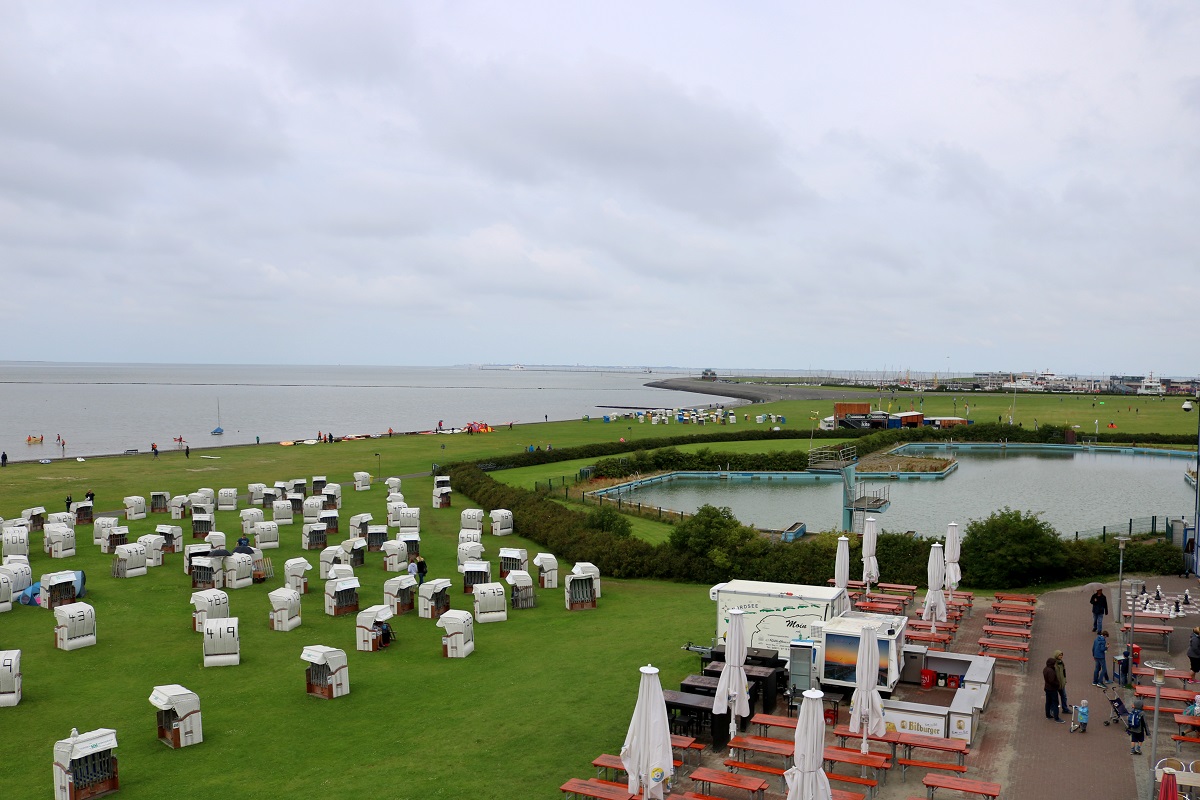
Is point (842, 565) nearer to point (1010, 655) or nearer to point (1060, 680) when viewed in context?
point (1010, 655)

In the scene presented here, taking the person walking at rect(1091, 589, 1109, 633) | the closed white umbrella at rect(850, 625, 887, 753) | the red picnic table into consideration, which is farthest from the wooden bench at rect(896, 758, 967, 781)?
the person walking at rect(1091, 589, 1109, 633)

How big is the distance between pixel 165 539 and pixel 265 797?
20467 millimetres

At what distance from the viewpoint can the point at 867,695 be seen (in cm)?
1296

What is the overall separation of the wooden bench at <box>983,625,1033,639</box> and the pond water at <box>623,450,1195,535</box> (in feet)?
53.1

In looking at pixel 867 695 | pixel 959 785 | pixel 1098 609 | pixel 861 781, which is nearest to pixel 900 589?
pixel 1098 609

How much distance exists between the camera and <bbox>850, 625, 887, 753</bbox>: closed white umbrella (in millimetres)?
12805

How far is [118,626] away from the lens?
2125cm

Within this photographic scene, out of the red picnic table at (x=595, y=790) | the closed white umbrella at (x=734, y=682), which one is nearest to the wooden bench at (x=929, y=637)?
the closed white umbrella at (x=734, y=682)

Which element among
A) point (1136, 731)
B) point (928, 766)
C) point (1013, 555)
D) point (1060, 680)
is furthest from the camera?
point (1013, 555)

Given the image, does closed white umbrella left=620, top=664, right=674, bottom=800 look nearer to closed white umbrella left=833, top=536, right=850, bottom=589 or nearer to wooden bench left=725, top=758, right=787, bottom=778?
wooden bench left=725, top=758, right=787, bottom=778

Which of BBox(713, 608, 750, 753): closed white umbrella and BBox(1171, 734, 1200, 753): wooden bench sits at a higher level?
BBox(713, 608, 750, 753): closed white umbrella

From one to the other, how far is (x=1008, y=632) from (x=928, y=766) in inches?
305

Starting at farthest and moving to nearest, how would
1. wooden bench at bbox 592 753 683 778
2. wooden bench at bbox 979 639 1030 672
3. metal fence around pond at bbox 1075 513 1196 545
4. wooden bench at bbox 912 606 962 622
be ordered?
metal fence around pond at bbox 1075 513 1196 545, wooden bench at bbox 912 606 962 622, wooden bench at bbox 979 639 1030 672, wooden bench at bbox 592 753 683 778

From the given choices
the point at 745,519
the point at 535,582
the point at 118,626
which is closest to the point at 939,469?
the point at 745,519
